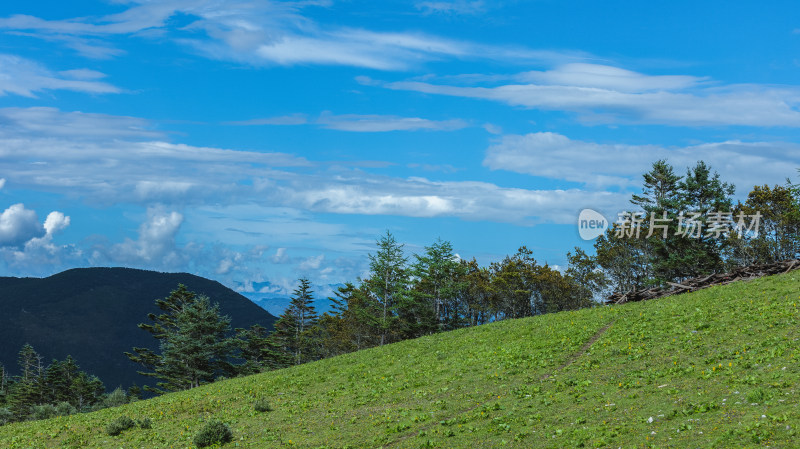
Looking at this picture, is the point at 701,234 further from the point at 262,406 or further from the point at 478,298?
the point at 262,406

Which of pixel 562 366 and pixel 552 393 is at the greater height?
pixel 562 366

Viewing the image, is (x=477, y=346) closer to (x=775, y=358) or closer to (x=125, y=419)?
(x=775, y=358)

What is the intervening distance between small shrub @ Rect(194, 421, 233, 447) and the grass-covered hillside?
3.07 ft

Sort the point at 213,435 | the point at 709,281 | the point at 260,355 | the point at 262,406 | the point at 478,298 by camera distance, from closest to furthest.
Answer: the point at 213,435 < the point at 262,406 < the point at 709,281 < the point at 478,298 < the point at 260,355

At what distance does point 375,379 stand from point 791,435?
23129 mm

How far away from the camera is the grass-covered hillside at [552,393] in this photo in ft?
58.4

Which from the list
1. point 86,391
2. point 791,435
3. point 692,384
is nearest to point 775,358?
point 692,384

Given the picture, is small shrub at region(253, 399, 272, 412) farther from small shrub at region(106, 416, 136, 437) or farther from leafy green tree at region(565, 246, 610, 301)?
leafy green tree at region(565, 246, 610, 301)

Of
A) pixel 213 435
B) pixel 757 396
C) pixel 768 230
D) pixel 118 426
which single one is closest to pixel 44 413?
pixel 118 426

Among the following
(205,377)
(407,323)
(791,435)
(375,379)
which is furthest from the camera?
(205,377)

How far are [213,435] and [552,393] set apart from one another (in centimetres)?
1469

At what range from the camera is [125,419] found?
1185 inches

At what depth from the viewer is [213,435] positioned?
80.7ft

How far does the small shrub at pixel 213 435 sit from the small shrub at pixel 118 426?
762 cm
